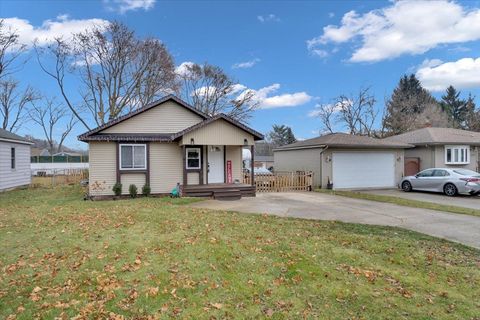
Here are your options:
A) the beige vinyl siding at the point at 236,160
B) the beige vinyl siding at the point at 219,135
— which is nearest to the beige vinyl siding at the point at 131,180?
the beige vinyl siding at the point at 219,135

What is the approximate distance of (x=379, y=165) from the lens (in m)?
20.7

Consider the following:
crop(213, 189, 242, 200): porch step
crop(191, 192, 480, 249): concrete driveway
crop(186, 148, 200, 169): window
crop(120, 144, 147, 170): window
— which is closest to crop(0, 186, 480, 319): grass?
crop(191, 192, 480, 249): concrete driveway

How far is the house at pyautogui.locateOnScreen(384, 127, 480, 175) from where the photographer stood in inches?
846

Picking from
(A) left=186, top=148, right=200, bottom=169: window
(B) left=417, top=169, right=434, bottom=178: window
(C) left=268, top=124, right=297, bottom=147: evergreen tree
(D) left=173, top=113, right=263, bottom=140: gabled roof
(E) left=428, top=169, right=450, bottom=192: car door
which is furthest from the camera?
(C) left=268, top=124, right=297, bottom=147: evergreen tree

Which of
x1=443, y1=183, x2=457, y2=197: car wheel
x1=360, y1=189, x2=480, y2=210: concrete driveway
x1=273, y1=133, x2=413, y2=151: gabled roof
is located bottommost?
x1=360, y1=189, x2=480, y2=210: concrete driveway

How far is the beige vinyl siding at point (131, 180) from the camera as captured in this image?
587 inches

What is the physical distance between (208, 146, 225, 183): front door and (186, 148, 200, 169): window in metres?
0.60

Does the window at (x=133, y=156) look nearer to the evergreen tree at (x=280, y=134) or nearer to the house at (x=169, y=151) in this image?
the house at (x=169, y=151)

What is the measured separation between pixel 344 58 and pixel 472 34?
8.36 metres

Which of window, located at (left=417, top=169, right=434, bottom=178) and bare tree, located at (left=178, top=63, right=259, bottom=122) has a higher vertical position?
bare tree, located at (left=178, top=63, right=259, bottom=122)

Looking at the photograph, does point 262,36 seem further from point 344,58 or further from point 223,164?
point 223,164

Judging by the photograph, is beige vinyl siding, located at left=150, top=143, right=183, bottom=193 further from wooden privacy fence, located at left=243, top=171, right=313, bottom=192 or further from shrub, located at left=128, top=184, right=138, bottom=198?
wooden privacy fence, located at left=243, top=171, right=313, bottom=192

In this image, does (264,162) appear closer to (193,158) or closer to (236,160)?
(236,160)

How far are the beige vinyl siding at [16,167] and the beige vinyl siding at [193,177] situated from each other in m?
10.6
